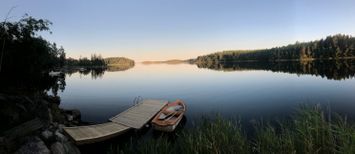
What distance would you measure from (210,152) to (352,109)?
62.7ft

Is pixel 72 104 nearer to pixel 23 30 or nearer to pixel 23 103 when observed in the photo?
pixel 23 30

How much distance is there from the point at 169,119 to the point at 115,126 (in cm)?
405

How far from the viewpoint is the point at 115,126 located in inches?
603

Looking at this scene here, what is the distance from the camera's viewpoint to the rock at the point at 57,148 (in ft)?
31.6

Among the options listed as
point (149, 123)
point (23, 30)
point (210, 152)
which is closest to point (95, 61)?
point (23, 30)

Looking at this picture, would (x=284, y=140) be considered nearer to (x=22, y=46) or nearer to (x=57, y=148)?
(x=57, y=148)

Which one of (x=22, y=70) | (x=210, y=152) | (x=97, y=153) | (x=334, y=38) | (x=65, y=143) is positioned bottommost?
(x=97, y=153)

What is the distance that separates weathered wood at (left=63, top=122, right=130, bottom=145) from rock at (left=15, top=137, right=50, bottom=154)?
9.78 feet

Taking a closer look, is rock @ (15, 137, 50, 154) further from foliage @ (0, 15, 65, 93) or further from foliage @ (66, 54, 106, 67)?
foliage @ (66, 54, 106, 67)

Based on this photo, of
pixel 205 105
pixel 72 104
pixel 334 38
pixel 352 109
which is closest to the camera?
pixel 352 109

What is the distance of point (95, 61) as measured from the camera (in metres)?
176

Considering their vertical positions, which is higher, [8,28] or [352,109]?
[8,28]

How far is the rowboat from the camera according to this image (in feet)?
50.9

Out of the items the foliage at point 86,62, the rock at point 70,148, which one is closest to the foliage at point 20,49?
the rock at point 70,148
